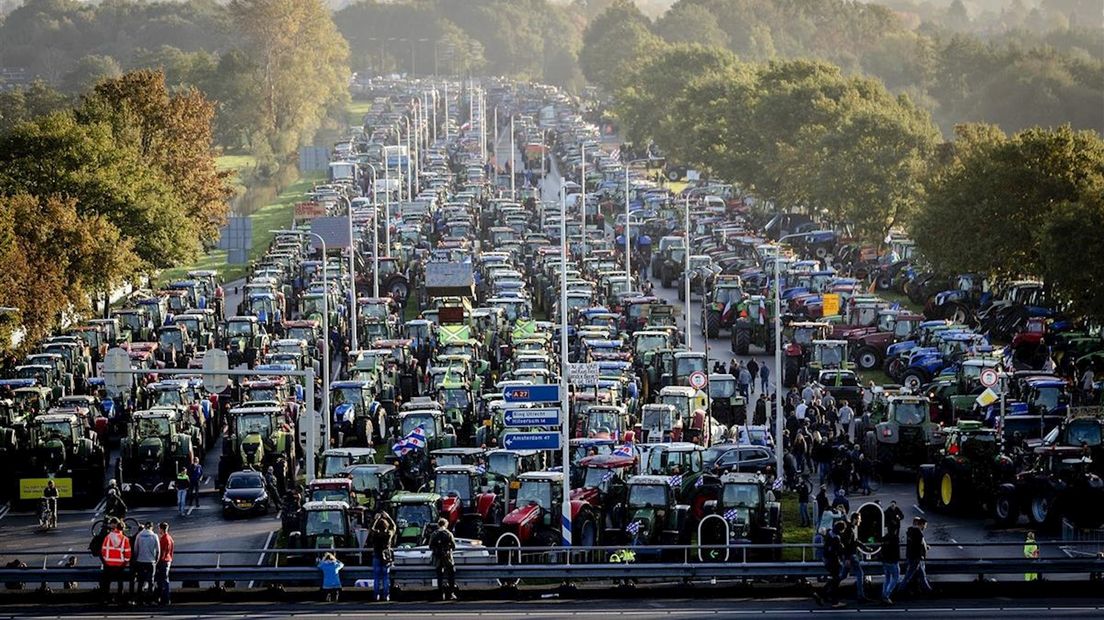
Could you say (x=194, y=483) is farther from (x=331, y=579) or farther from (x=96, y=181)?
(x=96, y=181)

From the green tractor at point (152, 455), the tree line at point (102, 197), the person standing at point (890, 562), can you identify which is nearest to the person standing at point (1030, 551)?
the person standing at point (890, 562)

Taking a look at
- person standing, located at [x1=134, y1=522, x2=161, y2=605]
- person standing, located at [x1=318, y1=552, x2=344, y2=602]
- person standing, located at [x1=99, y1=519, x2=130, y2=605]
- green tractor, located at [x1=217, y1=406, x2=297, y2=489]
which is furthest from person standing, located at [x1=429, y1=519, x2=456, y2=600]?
green tractor, located at [x1=217, y1=406, x2=297, y2=489]

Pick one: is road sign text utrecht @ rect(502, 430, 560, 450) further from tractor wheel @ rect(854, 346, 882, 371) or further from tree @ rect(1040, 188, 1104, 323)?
tree @ rect(1040, 188, 1104, 323)

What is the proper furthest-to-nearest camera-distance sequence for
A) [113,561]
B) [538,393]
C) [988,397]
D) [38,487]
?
[988,397]
[38,487]
[538,393]
[113,561]

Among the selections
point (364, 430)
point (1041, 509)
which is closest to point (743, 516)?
point (1041, 509)

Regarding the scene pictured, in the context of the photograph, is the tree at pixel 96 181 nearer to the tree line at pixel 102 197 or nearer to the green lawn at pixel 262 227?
the tree line at pixel 102 197

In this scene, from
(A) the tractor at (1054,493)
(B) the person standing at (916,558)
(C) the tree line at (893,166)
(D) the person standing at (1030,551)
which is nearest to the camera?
(B) the person standing at (916,558)

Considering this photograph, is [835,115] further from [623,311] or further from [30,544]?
[30,544]
